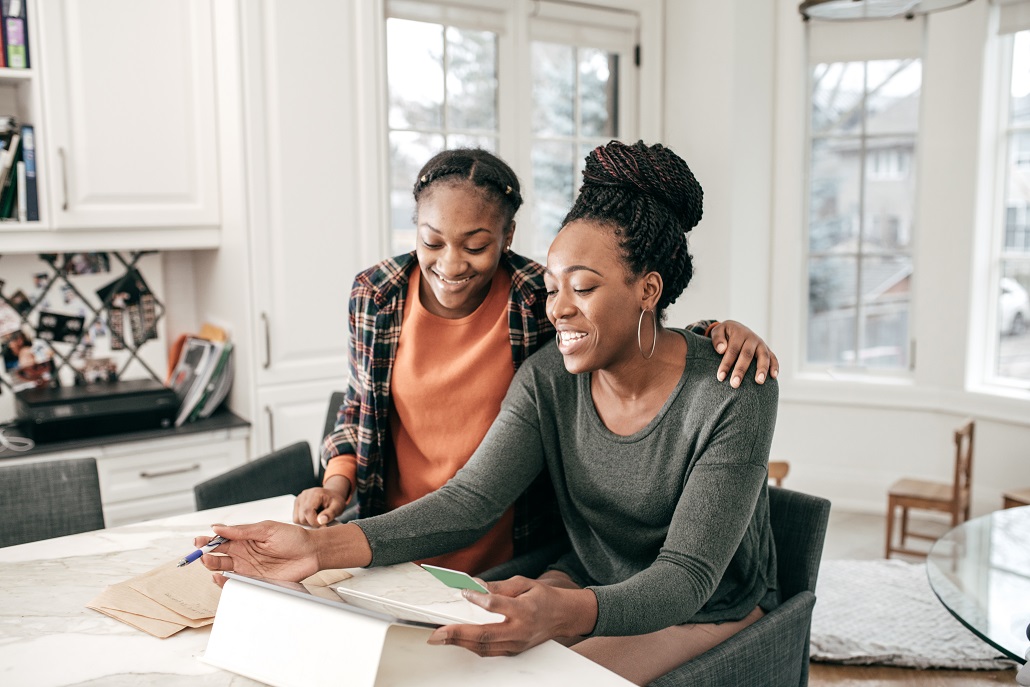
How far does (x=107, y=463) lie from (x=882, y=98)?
11.5ft

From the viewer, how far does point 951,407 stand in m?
4.00

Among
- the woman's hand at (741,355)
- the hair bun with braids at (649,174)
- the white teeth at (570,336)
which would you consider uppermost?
the hair bun with braids at (649,174)

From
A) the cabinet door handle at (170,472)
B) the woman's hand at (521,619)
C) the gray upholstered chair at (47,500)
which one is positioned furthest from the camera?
the cabinet door handle at (170,472)

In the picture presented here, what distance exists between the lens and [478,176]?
1.63 m

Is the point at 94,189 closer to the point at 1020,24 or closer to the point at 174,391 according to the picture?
the point at 174,391

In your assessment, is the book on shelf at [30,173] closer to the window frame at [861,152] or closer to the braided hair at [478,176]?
the braided hair at [478,176]

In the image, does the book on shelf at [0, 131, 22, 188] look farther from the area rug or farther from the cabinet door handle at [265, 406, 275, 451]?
the area rug

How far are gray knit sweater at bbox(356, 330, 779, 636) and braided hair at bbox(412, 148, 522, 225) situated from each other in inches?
11.4

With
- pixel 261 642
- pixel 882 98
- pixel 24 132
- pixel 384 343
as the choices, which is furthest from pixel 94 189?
pixel 882 98

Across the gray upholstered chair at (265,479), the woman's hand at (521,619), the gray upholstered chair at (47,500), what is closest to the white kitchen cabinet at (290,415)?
the gray upholstered chair at (265,479)

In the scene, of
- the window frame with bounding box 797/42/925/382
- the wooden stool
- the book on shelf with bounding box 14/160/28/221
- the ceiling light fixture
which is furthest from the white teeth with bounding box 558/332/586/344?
the window frame with bounding box 797/42/925/382

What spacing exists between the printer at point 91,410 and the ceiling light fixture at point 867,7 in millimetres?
2271

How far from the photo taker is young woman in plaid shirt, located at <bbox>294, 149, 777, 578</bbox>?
1630 mm

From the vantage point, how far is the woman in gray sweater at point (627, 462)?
4.28 ft
